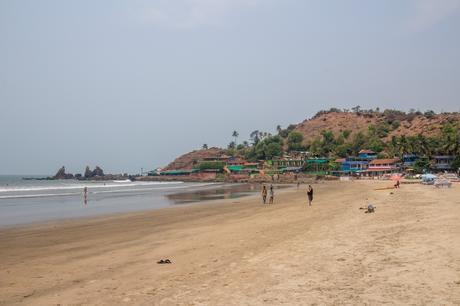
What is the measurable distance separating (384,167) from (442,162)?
12861mm

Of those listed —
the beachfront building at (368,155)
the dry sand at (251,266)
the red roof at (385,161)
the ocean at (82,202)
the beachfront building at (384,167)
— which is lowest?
the ocean at (82,202)

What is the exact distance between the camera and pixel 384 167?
102m

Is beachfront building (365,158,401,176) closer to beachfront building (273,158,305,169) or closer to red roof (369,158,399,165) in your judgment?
red roof (369,158,399,165)

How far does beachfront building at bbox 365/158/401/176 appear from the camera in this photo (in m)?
100

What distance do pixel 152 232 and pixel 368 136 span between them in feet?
439

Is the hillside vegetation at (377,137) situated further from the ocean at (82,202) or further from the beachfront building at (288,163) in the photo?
the ocean at (82,202)

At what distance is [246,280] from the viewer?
7941mm

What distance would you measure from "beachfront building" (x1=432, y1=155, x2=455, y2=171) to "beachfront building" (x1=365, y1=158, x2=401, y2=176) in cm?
808

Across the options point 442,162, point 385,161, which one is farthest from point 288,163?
point 442,162

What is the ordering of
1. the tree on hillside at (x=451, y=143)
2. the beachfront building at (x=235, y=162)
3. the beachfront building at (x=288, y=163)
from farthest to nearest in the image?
1. the beachfront building at (x=235, y=162)
2. the beachfront building at (x=288, y=163)
3. the tree on hillside at (x=451, y=143)

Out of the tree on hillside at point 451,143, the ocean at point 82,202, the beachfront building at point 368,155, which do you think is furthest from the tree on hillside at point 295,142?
the ocean at point 82,202

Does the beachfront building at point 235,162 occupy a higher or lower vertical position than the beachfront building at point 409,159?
higher

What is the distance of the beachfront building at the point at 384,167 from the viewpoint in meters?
100

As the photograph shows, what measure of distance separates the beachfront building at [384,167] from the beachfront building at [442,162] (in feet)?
26.5
